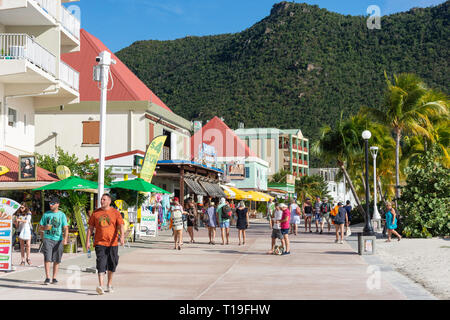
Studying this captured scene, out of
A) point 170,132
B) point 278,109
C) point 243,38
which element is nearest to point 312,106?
point 278,109

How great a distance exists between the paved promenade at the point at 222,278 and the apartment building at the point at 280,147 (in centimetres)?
7330

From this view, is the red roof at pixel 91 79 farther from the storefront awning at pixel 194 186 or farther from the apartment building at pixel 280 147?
the apartment building at pixel 280 147

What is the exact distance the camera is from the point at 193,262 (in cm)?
1552

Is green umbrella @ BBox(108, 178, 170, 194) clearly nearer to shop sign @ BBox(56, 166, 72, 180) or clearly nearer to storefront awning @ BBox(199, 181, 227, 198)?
shop sign @ BBox(56, 166, 72, 180)

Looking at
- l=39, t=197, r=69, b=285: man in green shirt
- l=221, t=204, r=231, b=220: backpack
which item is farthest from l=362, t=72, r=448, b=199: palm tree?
l=39, t=197, r=69, b=285: man in green shirt

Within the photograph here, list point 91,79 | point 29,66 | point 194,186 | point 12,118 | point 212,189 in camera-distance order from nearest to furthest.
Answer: point 29,66
point 12,118
point 91,79
point 194,186
point 212,189

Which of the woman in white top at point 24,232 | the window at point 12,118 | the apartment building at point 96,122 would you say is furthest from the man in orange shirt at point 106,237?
the apartment building at point 96,122

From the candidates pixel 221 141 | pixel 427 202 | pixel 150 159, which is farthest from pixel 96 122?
pixel 221 141

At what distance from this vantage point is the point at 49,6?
22969 mm

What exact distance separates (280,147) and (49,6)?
8325cm

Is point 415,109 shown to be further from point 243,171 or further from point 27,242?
point 243,171

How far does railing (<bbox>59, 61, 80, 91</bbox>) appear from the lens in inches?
954

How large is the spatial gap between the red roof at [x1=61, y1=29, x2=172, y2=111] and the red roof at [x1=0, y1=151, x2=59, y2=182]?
43.7 feet

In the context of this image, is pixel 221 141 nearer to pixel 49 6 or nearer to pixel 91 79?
pixel 91 79
